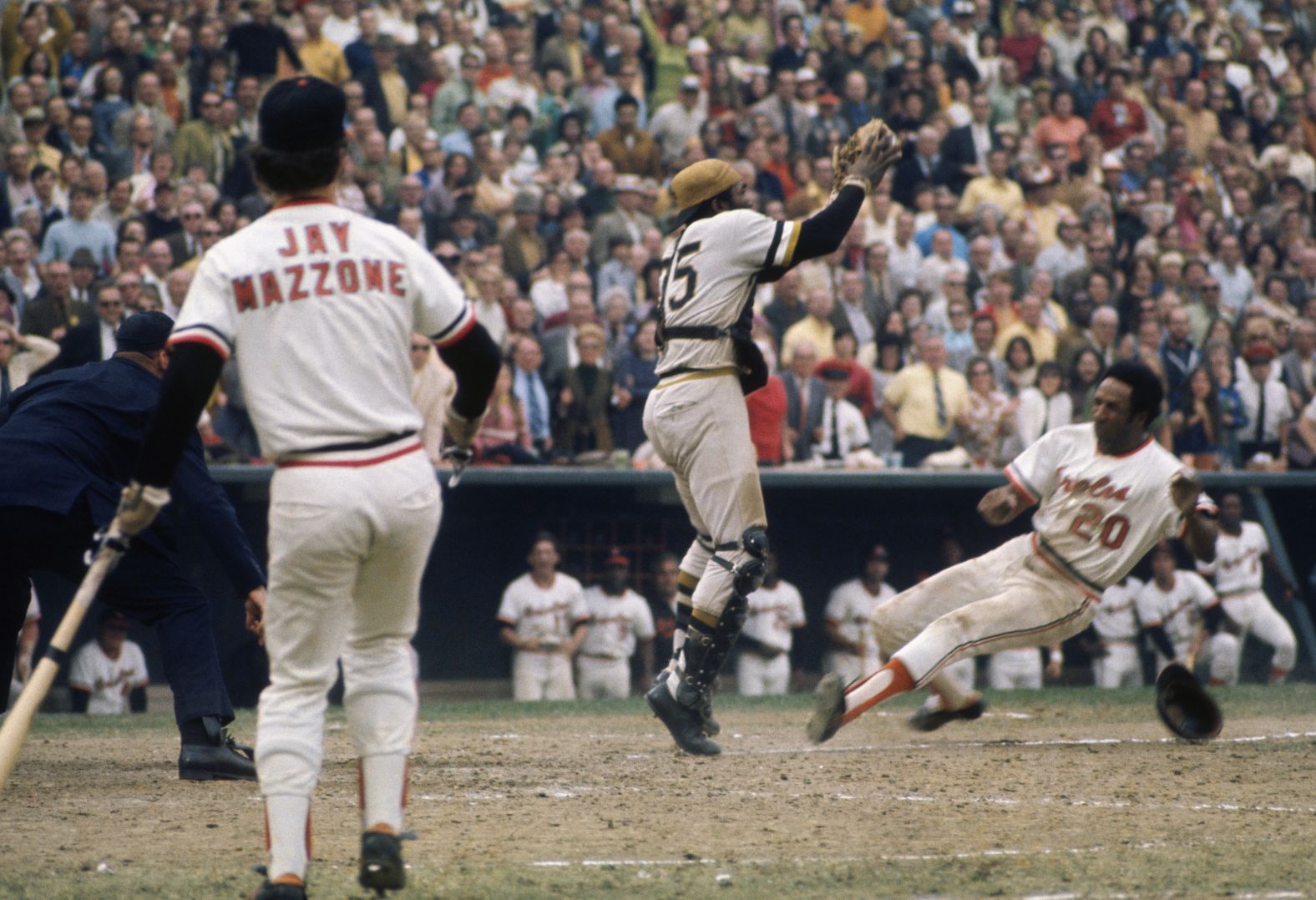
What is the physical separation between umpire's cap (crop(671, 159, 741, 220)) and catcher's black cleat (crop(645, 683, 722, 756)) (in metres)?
2.10

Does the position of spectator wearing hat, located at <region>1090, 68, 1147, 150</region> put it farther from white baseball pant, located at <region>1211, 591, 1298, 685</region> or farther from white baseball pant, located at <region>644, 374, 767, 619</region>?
white baseball pant, located at <region>644, 374, 767, 619</region>

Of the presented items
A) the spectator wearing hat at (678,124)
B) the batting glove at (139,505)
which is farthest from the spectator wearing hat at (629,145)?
the batting glove at (139,505)

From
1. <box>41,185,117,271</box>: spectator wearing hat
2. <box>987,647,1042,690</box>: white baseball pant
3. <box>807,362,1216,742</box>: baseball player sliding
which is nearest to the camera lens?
<box>807,362,1216,742</box>: baseball player sliding

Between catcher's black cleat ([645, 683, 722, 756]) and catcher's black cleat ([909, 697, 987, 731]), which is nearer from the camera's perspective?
catcher's black cleat ([645, 683, 722, 756])

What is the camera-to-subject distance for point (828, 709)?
6863mm

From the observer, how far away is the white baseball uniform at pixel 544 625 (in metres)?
12.6

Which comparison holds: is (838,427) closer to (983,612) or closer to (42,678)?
(983,612)

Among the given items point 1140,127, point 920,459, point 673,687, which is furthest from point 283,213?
point 1140,127

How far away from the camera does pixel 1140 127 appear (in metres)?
18.4

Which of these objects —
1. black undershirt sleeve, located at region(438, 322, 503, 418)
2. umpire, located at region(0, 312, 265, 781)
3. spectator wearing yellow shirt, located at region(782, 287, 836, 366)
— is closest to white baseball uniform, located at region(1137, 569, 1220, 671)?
spectator wearing yellow shirt, located at region(782, 287, 836, 366)

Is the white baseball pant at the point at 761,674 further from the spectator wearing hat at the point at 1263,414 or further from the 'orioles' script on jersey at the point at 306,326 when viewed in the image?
the 'orioles' script on jersey at the point at 306,326

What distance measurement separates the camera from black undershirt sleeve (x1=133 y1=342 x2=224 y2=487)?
4121mm

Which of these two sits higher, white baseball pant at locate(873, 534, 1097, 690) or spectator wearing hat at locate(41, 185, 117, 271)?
spectator wearing hat at locate(41, 185, 117, 271)

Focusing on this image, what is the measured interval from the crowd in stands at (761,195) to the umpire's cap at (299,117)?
7.06 metres
